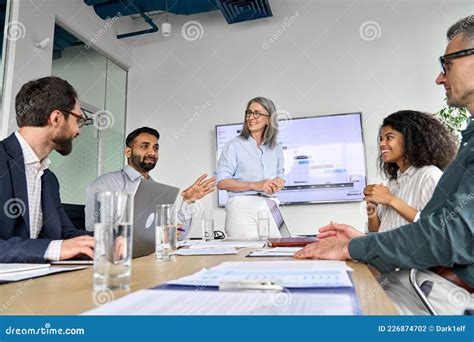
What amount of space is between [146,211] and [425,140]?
1362 millimetres

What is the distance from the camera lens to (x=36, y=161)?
5.31 feet

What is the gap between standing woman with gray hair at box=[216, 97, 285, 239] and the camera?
2.19 meters

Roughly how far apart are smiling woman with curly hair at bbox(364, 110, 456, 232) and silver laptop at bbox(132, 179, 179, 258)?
3.20 feet

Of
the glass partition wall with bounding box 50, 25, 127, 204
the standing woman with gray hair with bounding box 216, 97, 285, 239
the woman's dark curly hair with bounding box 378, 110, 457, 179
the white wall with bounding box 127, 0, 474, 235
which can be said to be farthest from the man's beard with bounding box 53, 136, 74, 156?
the white wall with bounding box 127, 0, 474, 235

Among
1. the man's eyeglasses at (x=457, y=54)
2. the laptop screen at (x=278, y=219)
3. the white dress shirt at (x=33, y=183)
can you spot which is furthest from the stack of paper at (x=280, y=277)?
the laptop screen at (x=278, y=219)

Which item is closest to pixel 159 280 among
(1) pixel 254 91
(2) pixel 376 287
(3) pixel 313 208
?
(2) pixel 376 287

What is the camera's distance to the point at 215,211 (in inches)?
159

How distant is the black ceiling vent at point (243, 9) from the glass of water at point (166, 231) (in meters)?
3.17

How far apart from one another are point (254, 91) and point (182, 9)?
3.82 feet

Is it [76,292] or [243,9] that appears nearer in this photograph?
[76,292]

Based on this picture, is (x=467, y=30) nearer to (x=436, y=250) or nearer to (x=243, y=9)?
(x=436, y=250)

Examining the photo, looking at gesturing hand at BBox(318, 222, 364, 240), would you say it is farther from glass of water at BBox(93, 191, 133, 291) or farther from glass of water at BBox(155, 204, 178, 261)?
glass of water at BBox(93, 191, 133, 291)

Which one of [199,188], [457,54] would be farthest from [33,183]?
[457,54]
